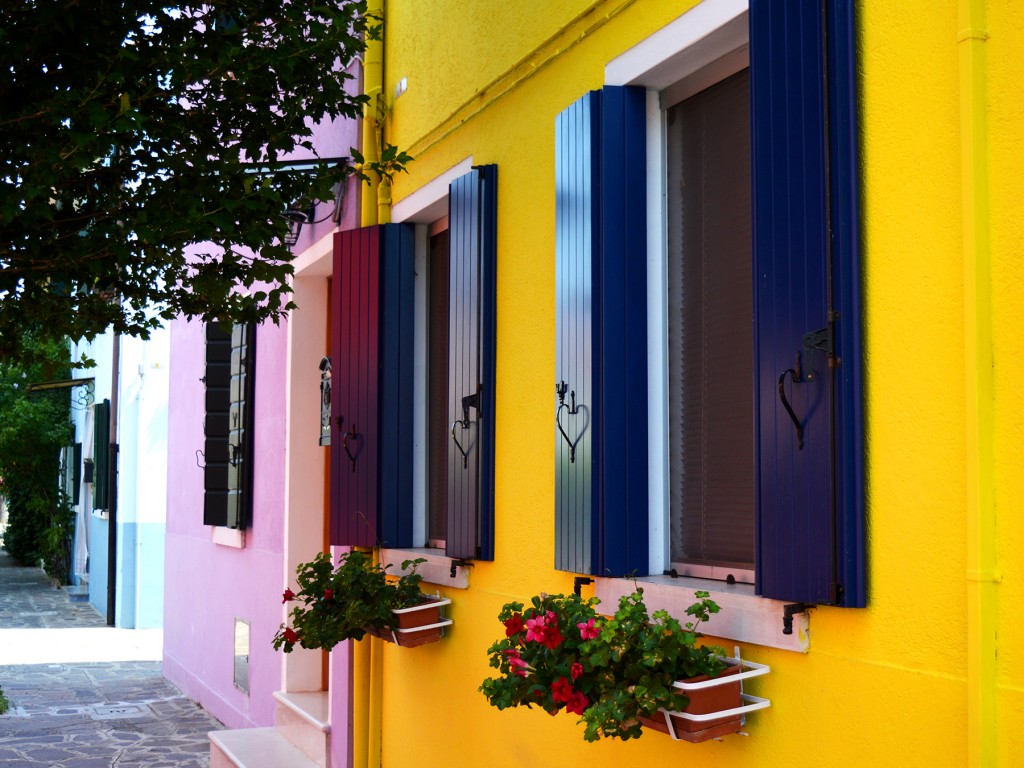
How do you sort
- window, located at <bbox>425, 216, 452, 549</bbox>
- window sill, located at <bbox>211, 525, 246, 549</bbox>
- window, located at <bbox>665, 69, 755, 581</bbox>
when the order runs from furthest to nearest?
1. window sill, located at <bbox>211, 525, 246, 549</bbox>
2. window, located at <bbox>425, 216, 452, 549</bbox>
3. window, located at <bbox>665, 69, 755, 581</bbox>

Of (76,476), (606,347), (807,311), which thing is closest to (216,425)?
(606,347)

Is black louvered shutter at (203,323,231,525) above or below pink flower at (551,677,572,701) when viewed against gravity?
above

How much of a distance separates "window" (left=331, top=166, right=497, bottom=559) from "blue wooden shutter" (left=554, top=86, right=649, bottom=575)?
1.19 m

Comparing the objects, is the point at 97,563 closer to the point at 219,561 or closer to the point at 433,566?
the point at 219,561

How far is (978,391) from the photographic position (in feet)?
8.26

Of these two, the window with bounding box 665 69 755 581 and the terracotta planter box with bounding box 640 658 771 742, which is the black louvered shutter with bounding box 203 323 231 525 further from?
the terracotta planter box with bounding box 640 658 771 742

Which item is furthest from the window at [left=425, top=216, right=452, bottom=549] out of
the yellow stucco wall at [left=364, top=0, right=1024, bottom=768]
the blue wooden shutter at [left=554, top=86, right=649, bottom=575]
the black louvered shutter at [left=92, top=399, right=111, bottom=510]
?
the black louvered shutter at [left=92, top=399, right=111, bottom=510]

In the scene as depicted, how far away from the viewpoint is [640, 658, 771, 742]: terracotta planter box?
3059 millimetres

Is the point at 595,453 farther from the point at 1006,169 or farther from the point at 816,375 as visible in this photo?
the point at 1006,169

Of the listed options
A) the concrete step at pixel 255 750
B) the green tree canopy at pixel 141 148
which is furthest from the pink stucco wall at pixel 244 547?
the green tree canopy at pixel 141 148

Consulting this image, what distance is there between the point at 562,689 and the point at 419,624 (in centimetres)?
223

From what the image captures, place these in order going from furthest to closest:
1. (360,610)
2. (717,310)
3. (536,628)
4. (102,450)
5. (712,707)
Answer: (102,450) < (360,610) < (717,310) < (536,628) < (712,707)

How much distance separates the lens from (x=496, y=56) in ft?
16.8

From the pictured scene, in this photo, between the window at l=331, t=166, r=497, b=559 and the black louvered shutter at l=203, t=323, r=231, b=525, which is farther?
the black louvered shutter at l=203, t=323, r=231, b=525
